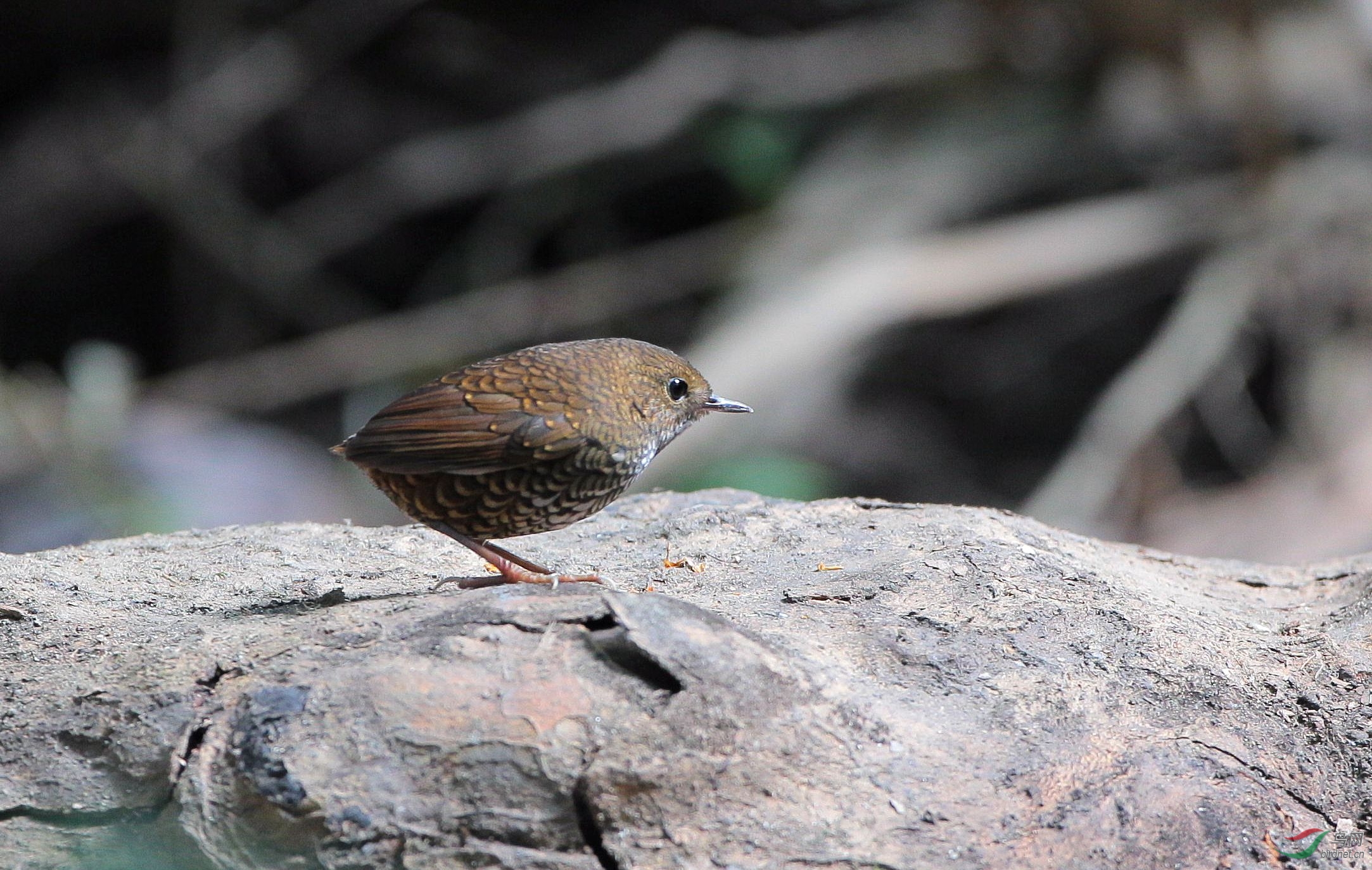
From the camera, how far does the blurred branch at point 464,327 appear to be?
8875mm

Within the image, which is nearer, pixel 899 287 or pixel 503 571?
pixel 503 571

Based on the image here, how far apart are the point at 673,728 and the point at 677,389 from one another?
51.8 inches

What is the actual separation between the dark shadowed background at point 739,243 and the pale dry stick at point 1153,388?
0.07ft

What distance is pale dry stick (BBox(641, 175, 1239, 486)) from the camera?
815 cm

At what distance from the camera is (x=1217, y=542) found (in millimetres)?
7469

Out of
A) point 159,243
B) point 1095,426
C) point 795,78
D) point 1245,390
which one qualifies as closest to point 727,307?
point 795,78

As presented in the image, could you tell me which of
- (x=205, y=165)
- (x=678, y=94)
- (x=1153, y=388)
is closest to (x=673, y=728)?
(x=1153, y=388)

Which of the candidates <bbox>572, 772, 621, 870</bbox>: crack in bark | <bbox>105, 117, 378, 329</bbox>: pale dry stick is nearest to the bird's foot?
<bbox>572, 772, 621, 870</bbox>: crack in bark

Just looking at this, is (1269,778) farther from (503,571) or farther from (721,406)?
(503,571)

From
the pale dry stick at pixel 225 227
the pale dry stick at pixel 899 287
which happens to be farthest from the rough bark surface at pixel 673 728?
the pale dry stick at pixel 225 227

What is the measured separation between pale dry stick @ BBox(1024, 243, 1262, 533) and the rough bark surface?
4.00 m

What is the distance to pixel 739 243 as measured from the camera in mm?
8953

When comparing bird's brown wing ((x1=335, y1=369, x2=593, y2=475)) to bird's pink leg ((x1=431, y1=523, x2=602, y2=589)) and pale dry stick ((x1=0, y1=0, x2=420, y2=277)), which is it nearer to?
bird's pink leg ((x1=431, y1=523, x2=602, y2=589))

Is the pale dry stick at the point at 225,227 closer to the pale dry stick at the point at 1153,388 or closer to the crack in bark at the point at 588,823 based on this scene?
the pale dry stick at the point at 1153,388
